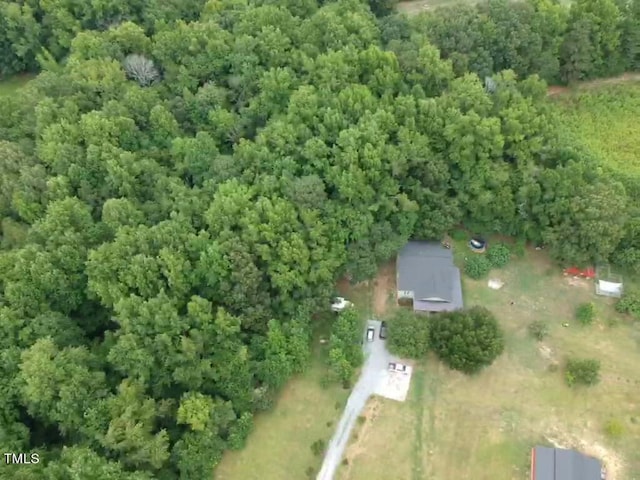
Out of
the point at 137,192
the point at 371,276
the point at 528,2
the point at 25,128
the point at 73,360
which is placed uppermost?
the point at 528,2

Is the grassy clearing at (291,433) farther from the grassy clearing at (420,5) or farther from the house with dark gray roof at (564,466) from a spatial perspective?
the grassy clearing at (420,5)

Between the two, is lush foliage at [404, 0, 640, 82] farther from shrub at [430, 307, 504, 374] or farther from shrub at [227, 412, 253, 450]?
shrub at [227, 412, 253, 450]

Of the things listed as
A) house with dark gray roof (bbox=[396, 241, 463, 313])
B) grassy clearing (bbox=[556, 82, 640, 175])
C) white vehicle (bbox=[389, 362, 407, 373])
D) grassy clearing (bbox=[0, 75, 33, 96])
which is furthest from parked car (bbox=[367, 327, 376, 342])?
grassy clearing (bbox=[0, 75, 33, 96])

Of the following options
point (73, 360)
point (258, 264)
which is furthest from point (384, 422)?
point (73, 360)

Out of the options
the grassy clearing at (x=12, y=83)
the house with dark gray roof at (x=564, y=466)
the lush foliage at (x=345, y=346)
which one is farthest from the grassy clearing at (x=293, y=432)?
the grassy clearing at (x=12, y=83)

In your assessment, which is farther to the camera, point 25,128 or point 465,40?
point 465,40

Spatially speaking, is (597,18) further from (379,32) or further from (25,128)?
(25,128)

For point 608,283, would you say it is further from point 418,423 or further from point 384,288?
point 418,423
